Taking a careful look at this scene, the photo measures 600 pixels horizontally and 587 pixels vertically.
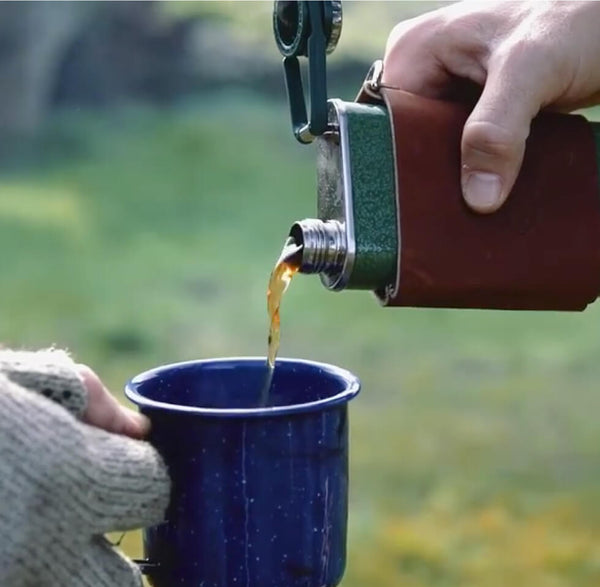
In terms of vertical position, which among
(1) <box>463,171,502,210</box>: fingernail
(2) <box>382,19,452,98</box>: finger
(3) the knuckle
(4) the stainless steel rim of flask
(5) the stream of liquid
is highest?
(2) <box>382,19,452,98</box>: finger

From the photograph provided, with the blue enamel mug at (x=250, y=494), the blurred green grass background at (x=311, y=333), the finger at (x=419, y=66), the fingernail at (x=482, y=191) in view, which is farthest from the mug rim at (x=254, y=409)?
the blurred green grass background at (x=311, y=333)

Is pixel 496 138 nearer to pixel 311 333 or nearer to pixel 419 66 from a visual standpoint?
pixel 419 66

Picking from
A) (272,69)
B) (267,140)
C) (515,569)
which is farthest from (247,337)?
(272,69)

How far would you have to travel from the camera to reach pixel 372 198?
3.43 ft

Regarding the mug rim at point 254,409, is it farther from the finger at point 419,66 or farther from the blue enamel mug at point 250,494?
the finger at point 419,66

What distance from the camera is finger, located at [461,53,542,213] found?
105 cm

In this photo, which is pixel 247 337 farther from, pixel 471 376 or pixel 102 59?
pixel 102 59

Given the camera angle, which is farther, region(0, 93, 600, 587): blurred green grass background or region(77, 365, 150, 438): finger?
region(0, 93, 600, 587): blurred green grass background

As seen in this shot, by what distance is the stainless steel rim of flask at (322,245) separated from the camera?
105 cm

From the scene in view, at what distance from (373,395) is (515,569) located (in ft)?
3.74

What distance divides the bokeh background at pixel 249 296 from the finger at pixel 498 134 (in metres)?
0.07

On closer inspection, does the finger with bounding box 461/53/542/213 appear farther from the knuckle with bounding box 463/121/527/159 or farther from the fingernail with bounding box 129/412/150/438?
the fingernail with bounding box 129/412/150/438

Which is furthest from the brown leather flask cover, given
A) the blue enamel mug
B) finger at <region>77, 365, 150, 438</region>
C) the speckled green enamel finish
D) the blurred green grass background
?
the blurred green grass background

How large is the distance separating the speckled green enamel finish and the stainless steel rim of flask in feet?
0.04
